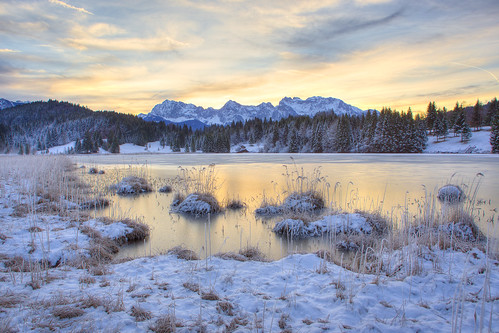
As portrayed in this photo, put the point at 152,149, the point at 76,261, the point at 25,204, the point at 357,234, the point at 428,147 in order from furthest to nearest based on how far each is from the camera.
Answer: the point at 152,149, the point at 428,147, the point at 25,204, the point at 357,234, the point at 76,261

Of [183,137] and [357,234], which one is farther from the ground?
[183,137]

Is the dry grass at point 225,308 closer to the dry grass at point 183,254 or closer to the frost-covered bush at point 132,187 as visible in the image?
the dry grass at point 183,254

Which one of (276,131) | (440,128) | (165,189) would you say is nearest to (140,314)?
(165,189)

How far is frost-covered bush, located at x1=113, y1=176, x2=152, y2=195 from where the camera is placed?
707 inches

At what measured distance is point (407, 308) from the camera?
4.24 m

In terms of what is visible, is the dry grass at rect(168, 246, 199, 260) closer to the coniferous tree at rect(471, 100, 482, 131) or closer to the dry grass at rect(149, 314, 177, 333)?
the dry grass at rect(149, 314, 177, 333)

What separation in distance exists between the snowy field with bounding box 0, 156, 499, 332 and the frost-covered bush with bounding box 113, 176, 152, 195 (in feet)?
35.5

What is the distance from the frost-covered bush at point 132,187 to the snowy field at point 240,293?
10827mm

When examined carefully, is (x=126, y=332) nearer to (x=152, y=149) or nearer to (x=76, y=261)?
(x=76, y=261)

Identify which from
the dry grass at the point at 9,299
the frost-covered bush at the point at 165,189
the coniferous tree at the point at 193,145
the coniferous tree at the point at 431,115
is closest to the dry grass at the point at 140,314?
the dry grass at the point at 9,299

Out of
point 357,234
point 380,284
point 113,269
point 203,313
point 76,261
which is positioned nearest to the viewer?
point 203,313

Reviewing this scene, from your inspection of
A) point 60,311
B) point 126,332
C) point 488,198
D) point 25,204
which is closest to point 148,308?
point 126,332

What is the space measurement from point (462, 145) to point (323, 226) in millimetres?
77133

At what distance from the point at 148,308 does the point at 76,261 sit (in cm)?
326
